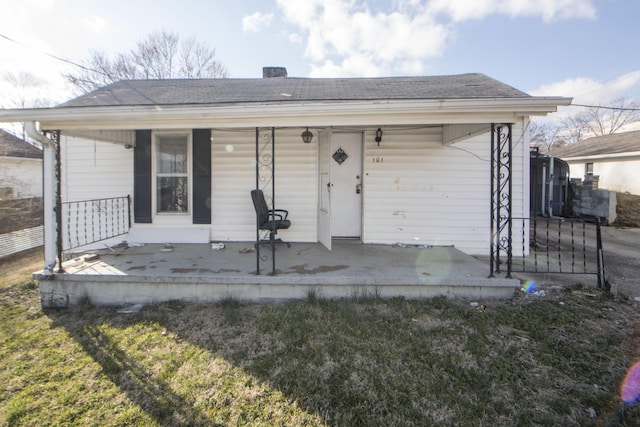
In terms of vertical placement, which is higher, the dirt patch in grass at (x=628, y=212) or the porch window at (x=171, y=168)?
the porch window at (x=171, y=168)

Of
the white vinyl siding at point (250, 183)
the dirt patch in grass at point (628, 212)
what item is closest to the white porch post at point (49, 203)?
the white vinyl siding at point (250, 183)

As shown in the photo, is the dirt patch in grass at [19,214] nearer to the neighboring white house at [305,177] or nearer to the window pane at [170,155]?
the neighboring white house at [305,177]

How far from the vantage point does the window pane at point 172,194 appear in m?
5.49

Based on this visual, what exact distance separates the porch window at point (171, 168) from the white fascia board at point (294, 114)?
6.16 feet

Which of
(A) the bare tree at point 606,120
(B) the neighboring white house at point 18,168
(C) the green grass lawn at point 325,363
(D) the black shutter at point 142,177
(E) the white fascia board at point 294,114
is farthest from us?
(A) the bare tree at point 606,120

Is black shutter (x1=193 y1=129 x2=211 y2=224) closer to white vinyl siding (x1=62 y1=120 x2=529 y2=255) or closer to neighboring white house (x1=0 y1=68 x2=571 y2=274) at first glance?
neighboring white house (x1=0 y1=68 x2=571 y2=274)

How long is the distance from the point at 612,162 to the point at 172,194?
1827cm

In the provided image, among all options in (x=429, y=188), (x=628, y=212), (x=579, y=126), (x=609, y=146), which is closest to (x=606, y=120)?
(x=579, y=126)

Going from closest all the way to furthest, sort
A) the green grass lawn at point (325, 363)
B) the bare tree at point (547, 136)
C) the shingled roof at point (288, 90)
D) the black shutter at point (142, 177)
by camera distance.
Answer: the green grass lawn at point (325, 363) → the shingled roof at point (288, 90) → the black shutter at point (142, 177) → the bare tree at point (547, 136)

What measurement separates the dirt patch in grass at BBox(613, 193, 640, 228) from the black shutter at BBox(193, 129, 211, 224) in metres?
12.1

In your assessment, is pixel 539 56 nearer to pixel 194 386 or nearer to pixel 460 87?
pixel 460 87

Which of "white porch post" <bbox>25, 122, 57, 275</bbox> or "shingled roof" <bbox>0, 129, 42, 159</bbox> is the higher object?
"shingled roof" <bbox>0, 129, 42, 159</bbox>

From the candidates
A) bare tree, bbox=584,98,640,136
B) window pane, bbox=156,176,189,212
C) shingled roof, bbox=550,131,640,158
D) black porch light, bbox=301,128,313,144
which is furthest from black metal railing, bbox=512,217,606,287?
bare tree, bbox=584,98,640,136

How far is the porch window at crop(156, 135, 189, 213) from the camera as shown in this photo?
5457mm
